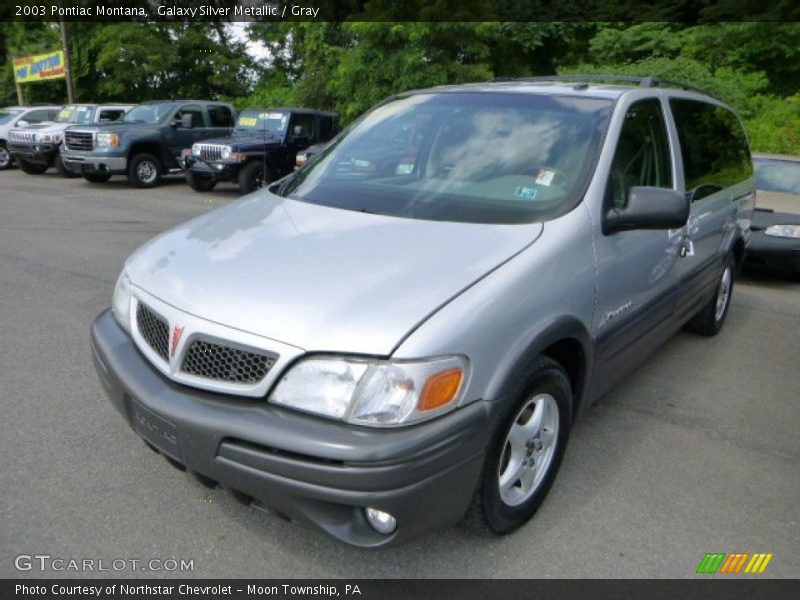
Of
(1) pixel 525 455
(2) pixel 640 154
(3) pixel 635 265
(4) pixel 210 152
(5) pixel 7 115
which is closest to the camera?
(1) pixel 525 455

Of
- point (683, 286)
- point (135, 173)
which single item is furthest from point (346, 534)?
point (135, 173)

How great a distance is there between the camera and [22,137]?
1673 cm

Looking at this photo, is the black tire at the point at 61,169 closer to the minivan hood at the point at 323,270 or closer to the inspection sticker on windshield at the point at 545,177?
the minivan hood at the point at 323,270

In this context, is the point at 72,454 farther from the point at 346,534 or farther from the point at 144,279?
the point at 346,534

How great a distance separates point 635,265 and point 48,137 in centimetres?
1685

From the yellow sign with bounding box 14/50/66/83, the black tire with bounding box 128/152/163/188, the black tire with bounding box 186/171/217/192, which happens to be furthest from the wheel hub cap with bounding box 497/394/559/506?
the yellow sign with bounding box 14/50/66/83

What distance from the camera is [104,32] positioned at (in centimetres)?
2914

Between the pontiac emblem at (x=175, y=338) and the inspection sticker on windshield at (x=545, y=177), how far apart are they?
Answer: 1675 millimetres

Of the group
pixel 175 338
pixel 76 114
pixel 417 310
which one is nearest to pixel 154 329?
pixel 175 338

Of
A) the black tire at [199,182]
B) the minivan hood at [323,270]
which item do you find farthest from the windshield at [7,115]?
the minivan hood at [323,270]

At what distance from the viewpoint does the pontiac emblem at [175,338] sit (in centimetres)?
237

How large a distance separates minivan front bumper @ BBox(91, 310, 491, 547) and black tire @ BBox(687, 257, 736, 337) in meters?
3.55

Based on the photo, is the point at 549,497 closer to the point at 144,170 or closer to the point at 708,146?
the point at 708,146

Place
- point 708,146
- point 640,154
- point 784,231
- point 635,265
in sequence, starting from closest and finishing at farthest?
1. point 635,265
2. point 640,154
3. point 708,146
4. point 784,231
